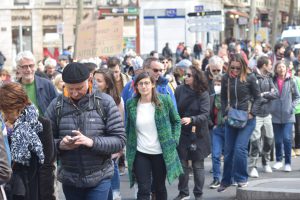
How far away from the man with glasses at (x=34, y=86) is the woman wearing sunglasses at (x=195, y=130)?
2.16 metres

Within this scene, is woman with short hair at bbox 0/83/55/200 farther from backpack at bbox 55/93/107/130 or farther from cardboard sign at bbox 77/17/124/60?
cardboard sign at bbox 77/17/124/60

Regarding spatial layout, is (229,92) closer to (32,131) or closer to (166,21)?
(32,131)

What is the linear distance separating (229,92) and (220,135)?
131 cm

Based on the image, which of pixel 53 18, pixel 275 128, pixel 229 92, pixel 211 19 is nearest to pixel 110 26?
pixel 275 128

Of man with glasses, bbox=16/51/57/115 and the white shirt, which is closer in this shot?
man with glasses, bbox=16/51/57/115

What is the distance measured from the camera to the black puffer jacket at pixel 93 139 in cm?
651

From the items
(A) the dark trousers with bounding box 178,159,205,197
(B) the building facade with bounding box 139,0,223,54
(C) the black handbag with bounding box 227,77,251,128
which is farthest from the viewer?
(B) the building facade with bounding box 139,0,223,54

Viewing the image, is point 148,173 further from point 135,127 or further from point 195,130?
point 195,130

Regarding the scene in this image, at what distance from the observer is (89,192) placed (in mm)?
6625

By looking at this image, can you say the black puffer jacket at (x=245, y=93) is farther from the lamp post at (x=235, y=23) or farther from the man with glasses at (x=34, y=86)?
the lamp post at (x=235, y=23)

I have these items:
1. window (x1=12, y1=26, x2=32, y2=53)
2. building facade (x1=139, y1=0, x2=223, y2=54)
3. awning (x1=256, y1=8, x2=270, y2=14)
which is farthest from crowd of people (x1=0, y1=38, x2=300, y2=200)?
awning (x1=256, y1=8, x2=270, y2=14)

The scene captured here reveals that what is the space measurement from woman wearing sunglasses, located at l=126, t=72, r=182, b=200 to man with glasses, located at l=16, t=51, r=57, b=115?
0.90 m

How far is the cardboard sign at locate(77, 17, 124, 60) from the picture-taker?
15.1m

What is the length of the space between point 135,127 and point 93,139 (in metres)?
2.21
